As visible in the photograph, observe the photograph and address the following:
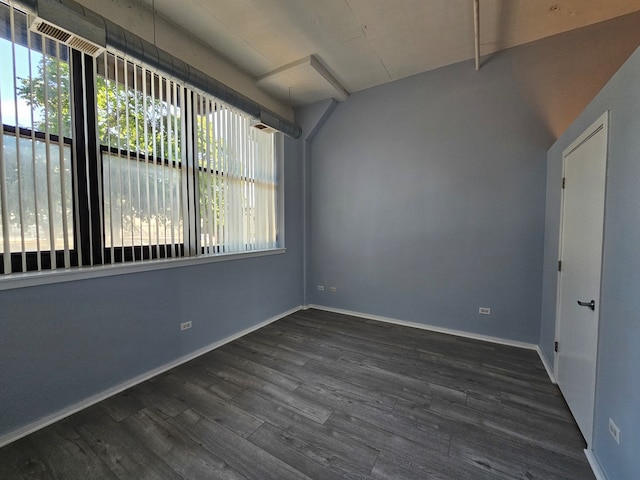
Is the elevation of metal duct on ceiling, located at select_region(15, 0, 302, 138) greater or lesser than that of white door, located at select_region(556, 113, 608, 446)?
greater

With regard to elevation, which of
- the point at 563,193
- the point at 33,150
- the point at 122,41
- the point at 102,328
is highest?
the point at 122,41

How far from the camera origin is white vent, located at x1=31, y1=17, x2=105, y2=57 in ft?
5.00

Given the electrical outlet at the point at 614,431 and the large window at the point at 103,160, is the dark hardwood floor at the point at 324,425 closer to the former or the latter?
the electrical outlet at the point at 614,431

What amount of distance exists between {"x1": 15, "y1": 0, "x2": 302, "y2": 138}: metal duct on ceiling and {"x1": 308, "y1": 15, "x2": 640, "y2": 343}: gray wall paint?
1.77 metres

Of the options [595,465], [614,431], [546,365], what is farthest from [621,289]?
[546,365]

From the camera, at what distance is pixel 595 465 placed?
1.48m

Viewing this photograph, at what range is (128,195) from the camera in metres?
2.32

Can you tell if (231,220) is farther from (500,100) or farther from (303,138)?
(500,100)

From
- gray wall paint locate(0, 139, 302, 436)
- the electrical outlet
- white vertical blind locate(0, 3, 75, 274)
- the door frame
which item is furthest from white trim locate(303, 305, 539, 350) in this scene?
white vertical blind locate(0, 3, 75, 274)

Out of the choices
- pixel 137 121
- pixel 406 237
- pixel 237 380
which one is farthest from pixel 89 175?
pixel 406 237

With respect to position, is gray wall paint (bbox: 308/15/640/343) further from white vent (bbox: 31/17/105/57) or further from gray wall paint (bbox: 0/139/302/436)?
white vent (bbox: 31/17/105/57)

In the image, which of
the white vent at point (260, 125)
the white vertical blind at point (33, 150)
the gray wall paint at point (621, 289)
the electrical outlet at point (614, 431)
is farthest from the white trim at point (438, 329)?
the white vertical blind at point (33, 150)

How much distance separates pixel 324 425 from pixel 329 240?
2.88 m

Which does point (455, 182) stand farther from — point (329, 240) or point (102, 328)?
point (102, 328)
